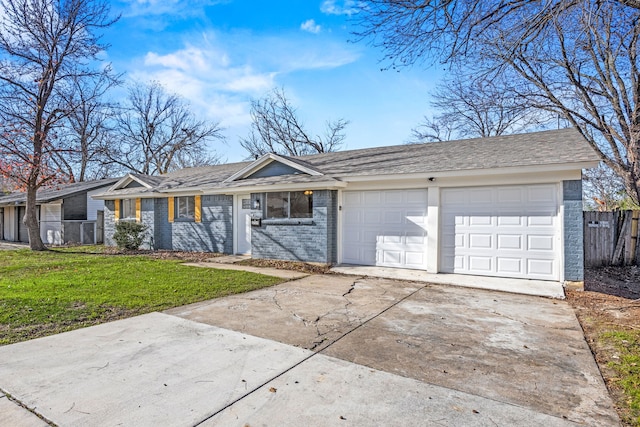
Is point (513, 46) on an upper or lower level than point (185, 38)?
lower

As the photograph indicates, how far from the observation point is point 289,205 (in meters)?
10.7

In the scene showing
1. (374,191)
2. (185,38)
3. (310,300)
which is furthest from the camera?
(185,38)

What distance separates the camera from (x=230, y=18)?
8922 mm

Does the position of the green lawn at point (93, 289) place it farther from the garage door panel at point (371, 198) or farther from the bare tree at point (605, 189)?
the bare tree at point (605, 189)

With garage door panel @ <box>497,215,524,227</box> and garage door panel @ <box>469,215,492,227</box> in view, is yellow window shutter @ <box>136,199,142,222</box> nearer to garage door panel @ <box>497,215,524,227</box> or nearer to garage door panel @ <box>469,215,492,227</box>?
garage door panel @ <box>469,215,492,227</box>

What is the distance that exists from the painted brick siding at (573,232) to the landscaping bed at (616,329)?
463 millimetres

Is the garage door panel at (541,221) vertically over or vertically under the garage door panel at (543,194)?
under

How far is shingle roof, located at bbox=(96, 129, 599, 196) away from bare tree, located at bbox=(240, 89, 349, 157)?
14.4 metres

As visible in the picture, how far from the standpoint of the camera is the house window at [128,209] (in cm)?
1523

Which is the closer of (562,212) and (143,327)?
(143,327)

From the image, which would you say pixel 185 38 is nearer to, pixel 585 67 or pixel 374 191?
pixel 374 191

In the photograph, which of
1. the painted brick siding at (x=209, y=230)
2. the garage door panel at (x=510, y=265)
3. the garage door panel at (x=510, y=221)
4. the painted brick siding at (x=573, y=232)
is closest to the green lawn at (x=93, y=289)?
the painted brick siding at (x=209, y=230)

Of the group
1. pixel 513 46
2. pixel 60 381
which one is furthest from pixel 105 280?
pixel 513 46

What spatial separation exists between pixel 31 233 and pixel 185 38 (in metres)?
10.6
